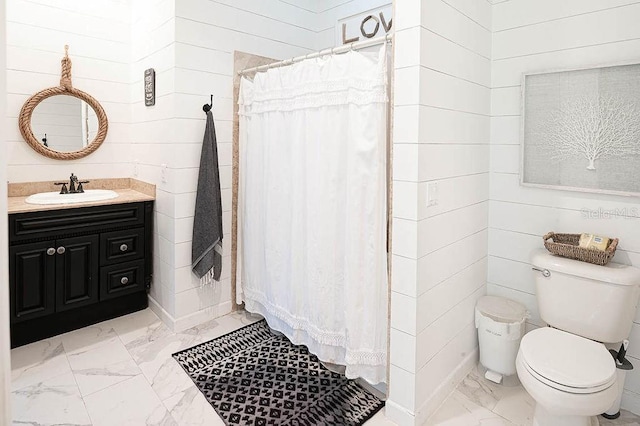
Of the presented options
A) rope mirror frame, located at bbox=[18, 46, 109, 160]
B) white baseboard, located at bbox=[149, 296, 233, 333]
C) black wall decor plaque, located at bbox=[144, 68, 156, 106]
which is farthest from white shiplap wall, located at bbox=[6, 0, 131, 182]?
white baseboard, located at bbox=[149, 296, 233, 333]

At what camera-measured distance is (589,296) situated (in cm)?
187

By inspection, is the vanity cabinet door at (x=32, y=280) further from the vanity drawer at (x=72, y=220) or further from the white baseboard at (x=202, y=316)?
the white baseboard at (x=202, y=316)

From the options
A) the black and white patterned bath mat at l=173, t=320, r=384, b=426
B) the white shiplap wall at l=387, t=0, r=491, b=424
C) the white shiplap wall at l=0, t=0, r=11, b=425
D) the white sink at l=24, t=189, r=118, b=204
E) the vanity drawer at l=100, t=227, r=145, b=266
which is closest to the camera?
the white shiplap wall at l=0, t=0, r=11, b=425

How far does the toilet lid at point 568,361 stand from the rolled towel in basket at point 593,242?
44 cm

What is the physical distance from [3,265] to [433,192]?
1.58 meters

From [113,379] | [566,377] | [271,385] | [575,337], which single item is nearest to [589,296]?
[575,337]

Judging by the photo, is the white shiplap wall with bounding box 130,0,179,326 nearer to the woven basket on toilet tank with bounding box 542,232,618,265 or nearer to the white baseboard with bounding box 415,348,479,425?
the white baseboard with bounding box 415,348,479,425

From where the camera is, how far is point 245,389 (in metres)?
2.12

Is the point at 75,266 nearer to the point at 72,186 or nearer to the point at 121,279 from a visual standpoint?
the point at 121,279

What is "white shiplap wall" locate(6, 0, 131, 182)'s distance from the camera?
9.14ft

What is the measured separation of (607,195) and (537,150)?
0.41 metres

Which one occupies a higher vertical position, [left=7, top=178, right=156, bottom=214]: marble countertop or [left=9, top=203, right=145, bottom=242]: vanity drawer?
[left=7, top=178, right=156, bottom=214]: marble countertop

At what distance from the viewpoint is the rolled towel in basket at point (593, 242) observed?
6.23 feet

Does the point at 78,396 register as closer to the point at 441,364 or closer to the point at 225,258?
the point at 225,258
